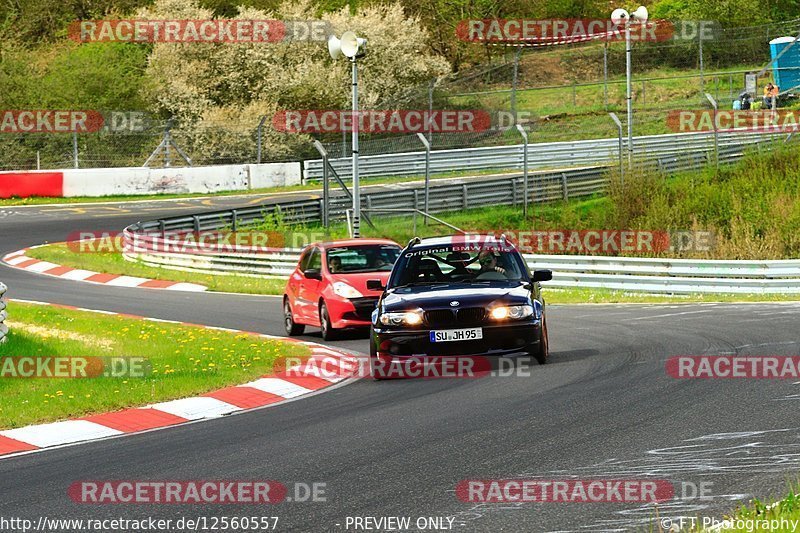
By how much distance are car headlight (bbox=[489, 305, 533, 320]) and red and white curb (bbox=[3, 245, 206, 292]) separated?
16036 mm

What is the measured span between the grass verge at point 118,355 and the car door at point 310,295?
1.07m

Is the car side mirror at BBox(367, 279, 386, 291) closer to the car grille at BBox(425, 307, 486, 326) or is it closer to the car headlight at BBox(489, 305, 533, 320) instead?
the car grille at BBox(425, 307, 486, 326)

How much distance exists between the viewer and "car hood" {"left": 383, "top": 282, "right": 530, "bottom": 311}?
13.9 metres

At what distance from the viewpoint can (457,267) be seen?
15.0m

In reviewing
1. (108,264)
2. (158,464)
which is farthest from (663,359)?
(108,264)

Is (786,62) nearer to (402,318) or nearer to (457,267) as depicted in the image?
(457,267)

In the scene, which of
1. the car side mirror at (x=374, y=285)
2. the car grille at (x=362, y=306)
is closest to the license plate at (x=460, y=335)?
the car side mirror at (x=374, y=285)

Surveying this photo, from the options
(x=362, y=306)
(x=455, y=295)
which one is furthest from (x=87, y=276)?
(x=455, y=295)

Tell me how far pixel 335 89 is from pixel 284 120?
13.5ft

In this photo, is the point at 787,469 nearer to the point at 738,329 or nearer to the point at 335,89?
the point at 738,329

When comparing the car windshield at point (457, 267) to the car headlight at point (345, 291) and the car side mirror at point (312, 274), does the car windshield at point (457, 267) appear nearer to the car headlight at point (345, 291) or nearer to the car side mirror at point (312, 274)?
the car headlight at point (345, 291)

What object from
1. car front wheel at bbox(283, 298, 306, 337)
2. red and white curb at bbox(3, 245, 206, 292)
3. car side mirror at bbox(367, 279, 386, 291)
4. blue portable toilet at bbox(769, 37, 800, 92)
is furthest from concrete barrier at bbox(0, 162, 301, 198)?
car side mirror at bbox(367, 279, 386, 291)

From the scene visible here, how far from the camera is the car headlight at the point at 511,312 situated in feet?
45.2

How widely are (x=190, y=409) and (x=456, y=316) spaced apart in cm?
295
